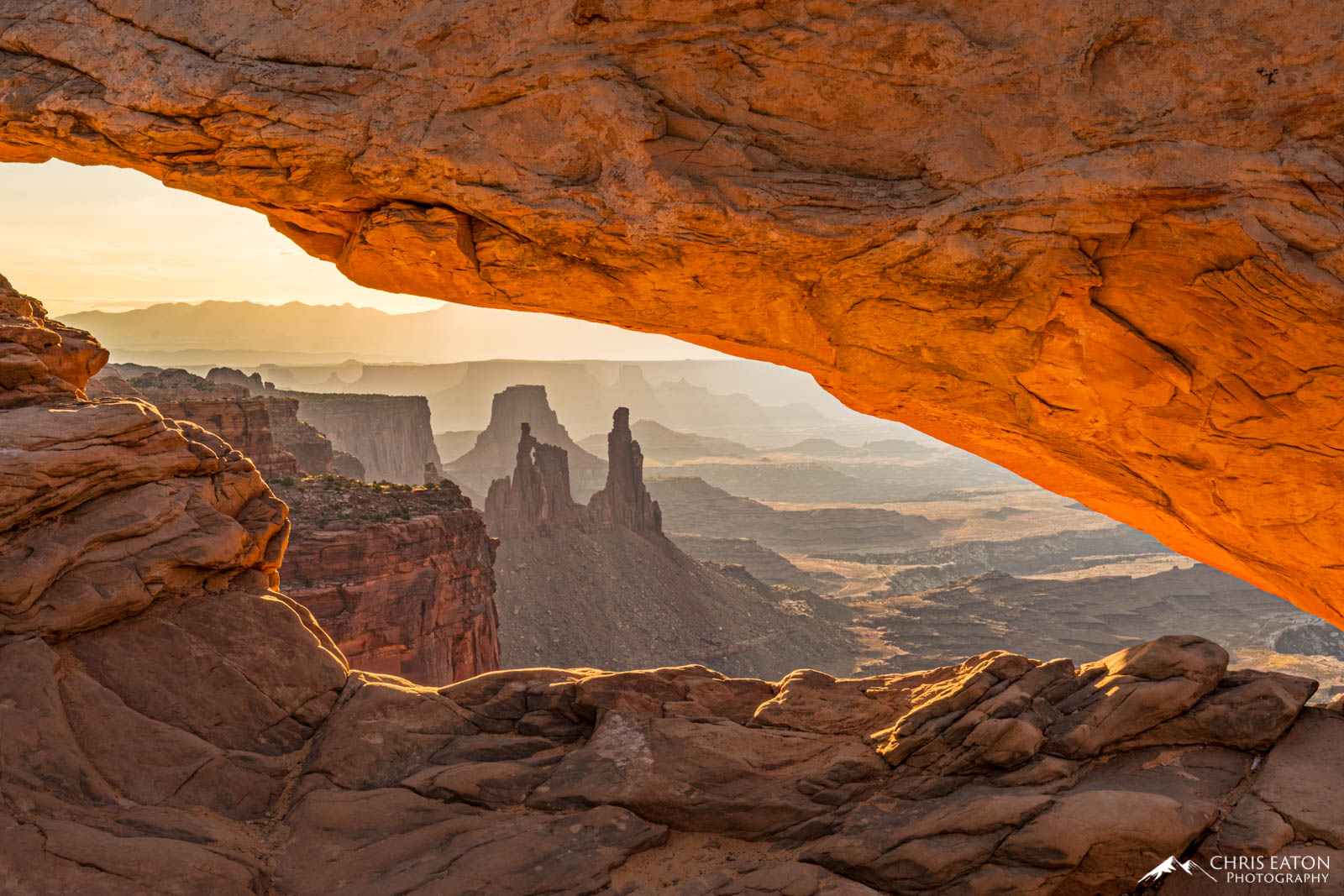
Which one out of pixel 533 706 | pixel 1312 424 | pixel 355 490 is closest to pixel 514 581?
pixel 355 490

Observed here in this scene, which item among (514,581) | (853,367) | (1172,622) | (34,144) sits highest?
(34,144)

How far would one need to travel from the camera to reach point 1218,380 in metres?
10.4

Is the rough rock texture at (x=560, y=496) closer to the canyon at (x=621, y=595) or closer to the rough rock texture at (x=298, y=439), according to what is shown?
the canyon at (x=621, y=595)

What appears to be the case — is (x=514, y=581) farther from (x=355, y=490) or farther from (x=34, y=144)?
(x=34, y=144)

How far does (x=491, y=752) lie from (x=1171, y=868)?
713 cm

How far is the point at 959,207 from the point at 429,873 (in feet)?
29.0

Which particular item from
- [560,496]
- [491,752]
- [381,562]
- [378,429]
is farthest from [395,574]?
[378,429]

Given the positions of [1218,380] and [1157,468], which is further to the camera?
[1157,468]

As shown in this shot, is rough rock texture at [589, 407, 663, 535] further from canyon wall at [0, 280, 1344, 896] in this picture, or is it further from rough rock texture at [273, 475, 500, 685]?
canyon wall at [0, 280, 1344, 896]

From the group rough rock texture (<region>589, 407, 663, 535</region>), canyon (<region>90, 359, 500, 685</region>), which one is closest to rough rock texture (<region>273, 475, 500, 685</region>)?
canyon (<region>90, 359, 500, 685</region>)

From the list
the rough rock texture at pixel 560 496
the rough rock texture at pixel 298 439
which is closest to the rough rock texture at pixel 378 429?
the rough rock texture at pixel 560 496

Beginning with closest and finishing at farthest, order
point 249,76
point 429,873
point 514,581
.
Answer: point 429,873 < point 249,76 < point 514,581

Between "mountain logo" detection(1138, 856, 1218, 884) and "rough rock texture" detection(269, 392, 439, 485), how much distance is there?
89394 mm

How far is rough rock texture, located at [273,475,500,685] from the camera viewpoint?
31359 millimetres
